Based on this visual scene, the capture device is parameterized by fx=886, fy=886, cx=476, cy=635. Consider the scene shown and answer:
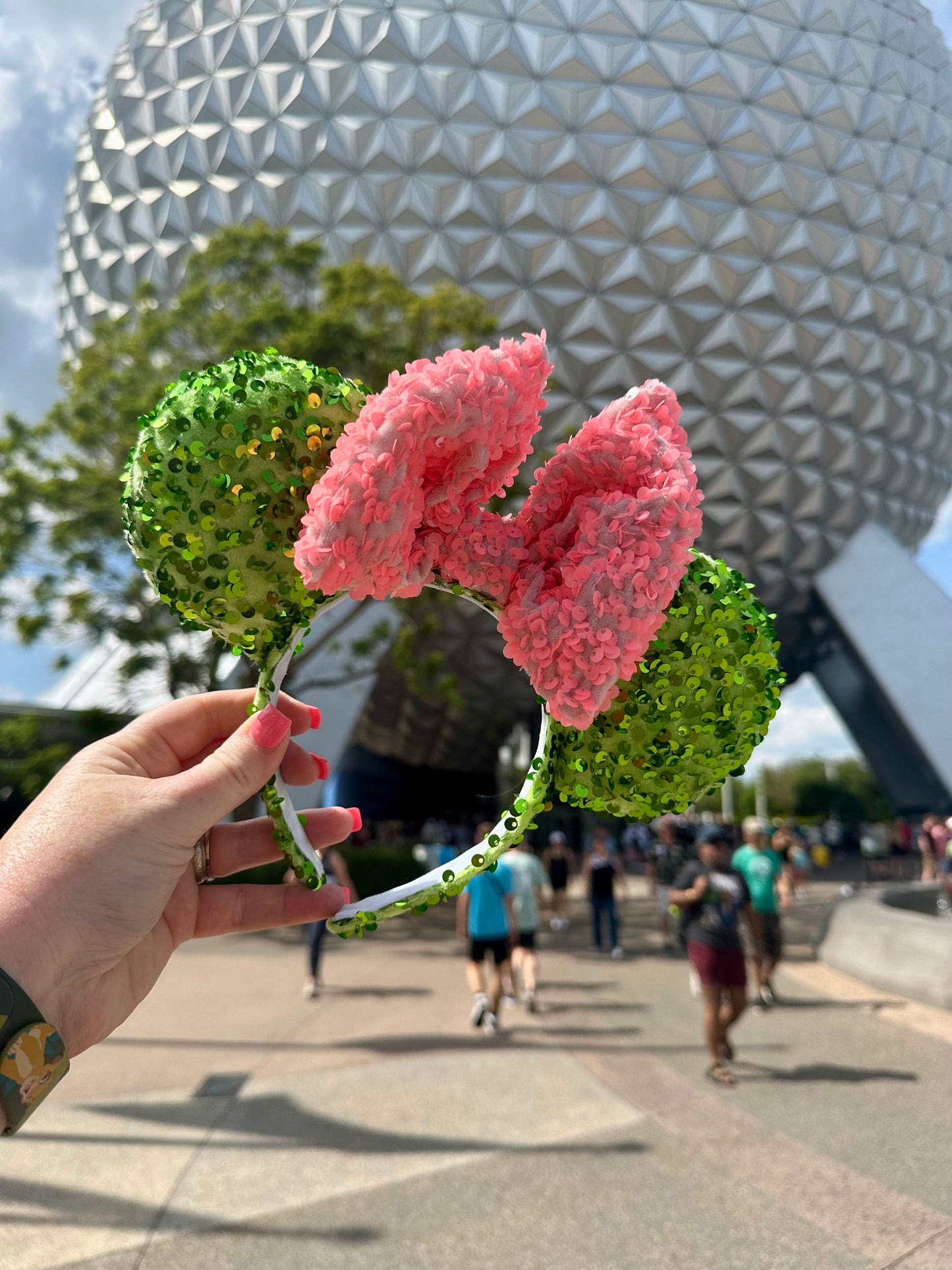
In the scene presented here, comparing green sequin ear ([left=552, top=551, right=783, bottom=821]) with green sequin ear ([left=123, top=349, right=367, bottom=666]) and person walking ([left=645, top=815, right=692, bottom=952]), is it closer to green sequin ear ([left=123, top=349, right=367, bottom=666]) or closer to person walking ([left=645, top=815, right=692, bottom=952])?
green sequin ear ([left=123, top=349, right=367, bottom=666])

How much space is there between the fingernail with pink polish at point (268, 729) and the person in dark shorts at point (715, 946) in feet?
14.4

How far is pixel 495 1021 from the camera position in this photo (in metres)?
6.16

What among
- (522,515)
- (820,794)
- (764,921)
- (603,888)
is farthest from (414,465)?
(820,794)

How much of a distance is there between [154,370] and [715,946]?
953 centimetres

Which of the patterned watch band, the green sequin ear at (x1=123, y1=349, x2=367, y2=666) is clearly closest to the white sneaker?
the patterned watch band

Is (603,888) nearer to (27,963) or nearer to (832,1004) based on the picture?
(832,1004)

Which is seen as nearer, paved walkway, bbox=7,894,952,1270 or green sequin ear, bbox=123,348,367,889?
green sequin ear, bbox=123,348,367,889

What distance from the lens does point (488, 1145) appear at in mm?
4125

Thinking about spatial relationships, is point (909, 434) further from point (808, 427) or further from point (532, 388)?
point (532, 388)

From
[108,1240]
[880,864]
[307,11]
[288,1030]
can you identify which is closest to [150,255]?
[307,11]

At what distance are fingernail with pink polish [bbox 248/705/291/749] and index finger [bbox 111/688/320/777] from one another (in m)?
0.19

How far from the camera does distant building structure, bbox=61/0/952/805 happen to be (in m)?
15.4

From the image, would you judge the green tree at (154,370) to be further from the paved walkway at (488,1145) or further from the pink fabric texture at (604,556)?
the pink fabric texture at (604,556)

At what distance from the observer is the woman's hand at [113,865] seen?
60.1 inches
